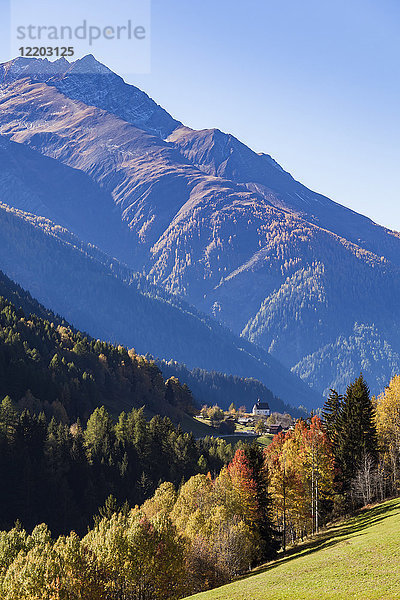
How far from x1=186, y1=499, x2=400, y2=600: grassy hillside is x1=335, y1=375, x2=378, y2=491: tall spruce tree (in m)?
15.0

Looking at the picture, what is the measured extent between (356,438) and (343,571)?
4050 centimetres

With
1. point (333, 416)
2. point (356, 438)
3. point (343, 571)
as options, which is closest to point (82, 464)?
point (333, 416)

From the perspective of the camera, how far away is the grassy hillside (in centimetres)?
5006

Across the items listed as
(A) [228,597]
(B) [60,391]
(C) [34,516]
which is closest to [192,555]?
(A) [228,597]

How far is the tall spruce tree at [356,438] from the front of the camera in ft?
311

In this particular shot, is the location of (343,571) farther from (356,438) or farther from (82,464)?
(82,464)

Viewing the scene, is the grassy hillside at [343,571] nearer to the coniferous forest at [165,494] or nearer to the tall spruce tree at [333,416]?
the coniferous forest at [165,494]

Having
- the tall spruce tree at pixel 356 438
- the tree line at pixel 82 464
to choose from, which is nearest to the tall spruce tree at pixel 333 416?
the tall spruce tree at pixel 356 438

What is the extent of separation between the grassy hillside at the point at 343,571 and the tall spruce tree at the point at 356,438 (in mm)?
15044

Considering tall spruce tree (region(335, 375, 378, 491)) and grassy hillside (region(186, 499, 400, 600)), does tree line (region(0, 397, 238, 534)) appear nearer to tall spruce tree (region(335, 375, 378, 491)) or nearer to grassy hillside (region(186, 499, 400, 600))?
tall spruce tree (region(335, 375, 378, 491))

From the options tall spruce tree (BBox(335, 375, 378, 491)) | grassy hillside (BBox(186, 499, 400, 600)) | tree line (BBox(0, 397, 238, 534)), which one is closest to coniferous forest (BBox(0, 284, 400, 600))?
tall spruce tree (BBox(335, 375, 378, 491))

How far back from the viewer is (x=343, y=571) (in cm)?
5694

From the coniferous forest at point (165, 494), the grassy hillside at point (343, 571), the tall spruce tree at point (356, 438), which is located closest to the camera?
the grassy hillside at point (343, 571)

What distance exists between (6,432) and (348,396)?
237 feet
